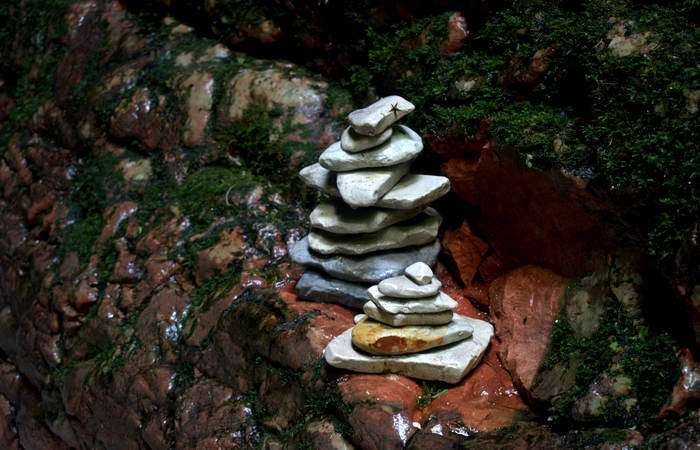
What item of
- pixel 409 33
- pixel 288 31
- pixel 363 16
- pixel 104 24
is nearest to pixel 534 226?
pixel 409 33

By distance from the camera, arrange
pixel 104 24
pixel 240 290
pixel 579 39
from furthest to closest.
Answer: pixel 104 24 → pixel 240 290 → pixel 579 39

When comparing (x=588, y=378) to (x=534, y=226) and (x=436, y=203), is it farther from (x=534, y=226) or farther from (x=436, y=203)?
(x=436, y=203)

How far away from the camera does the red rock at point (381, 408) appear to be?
4.06 metres

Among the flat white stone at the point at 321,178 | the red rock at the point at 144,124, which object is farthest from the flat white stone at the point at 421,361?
the red rock at the point at 144,124

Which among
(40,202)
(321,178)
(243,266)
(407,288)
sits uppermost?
(321,178)

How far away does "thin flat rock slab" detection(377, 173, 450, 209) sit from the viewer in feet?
15.8

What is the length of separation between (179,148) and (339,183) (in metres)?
2.85

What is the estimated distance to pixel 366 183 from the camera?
4781mm

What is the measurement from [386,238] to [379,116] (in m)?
0.98

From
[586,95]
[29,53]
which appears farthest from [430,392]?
[29,53]

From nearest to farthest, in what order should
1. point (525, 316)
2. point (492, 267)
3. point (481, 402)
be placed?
point (481, 402) < point (525, 316) < point (492, 267)

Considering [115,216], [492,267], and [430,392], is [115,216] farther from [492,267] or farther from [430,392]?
[430,392]

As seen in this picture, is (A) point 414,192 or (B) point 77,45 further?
(B) point 77,45

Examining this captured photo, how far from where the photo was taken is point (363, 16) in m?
6.31
